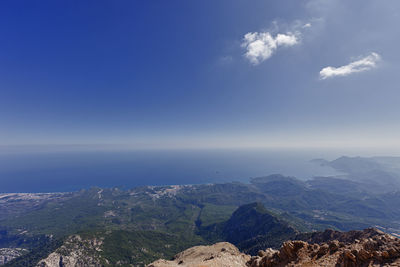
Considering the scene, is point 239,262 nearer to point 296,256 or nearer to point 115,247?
point 296,256

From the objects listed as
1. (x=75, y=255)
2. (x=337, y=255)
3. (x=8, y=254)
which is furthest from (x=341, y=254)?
(x=8, y=254)

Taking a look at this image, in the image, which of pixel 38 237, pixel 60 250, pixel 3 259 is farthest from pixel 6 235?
pixel 60 250

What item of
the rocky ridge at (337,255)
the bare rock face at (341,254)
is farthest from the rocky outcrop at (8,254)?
the bare rock face at (341,254)

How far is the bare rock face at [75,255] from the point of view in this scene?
9646 centimetres

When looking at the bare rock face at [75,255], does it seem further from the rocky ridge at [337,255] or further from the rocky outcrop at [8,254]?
the rocky ridge at [337,255]

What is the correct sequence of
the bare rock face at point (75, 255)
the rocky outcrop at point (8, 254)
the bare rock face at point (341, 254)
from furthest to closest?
the rocky outcrop at point (8, 254), the bare rock face at point (75, 255), the bare rock face at point (341, 254)

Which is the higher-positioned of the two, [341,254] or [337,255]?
[341,254]

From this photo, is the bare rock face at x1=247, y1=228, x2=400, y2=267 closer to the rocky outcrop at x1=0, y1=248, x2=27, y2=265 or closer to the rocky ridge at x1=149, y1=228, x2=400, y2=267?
the rocky ridge at x1=149, y1=228, x2=400, y2=267

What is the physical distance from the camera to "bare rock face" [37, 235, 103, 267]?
3797 inches

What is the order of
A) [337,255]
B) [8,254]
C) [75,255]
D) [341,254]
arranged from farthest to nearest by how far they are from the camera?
[8,254], [75,255], [337,255], [341,254]

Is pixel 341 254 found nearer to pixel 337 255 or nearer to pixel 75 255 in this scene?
pixel 337 255

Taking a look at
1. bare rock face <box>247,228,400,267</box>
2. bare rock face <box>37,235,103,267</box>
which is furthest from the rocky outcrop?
bare rock face <box>247,228,400,267</box>

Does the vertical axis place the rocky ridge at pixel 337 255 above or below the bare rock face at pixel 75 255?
above

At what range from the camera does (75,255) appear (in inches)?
4131
